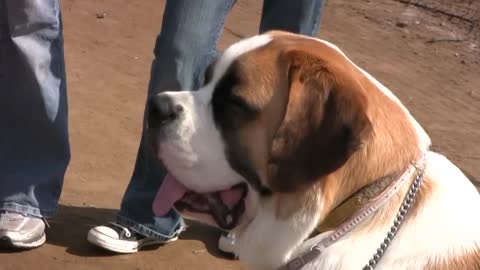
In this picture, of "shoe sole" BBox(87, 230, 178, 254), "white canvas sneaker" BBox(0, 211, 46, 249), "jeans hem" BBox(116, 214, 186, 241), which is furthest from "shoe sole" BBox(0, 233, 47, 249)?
"jeans hem" BBox(116, 214, 186, 241)

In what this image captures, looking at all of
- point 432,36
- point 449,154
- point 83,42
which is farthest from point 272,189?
point 432,36

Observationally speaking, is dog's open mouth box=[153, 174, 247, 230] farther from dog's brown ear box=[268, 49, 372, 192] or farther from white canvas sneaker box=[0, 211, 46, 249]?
white canvas sneaker box=[0, 211, 46, 249]

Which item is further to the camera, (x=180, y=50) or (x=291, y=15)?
(x=291, y=15)

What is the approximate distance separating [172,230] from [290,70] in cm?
196

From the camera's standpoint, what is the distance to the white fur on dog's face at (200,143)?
308cm

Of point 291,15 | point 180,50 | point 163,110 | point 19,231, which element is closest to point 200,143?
point 163,110

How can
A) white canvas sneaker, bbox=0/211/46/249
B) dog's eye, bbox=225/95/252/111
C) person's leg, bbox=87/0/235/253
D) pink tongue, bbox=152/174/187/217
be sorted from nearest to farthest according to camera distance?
1. dog's eye, bbox=225/95/252/111
2. pink tongue, bbox=152/174/187/217
3. person's leg, bbox=87/0/235/253
4. white canvas sneaker, bbox=0/211/46/249

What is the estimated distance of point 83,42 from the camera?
7.72 metres

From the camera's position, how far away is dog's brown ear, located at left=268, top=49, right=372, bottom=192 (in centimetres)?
282

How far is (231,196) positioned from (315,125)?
1.54 ft

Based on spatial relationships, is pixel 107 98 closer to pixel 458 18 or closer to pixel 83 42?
pixel 83 42

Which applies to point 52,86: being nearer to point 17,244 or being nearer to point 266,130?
point 17,244

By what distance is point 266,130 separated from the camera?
3.02 metres

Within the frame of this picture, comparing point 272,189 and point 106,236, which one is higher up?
point 272,189
